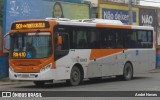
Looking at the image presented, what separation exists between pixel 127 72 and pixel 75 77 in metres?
5.27

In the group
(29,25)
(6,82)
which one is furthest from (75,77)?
(6,82)

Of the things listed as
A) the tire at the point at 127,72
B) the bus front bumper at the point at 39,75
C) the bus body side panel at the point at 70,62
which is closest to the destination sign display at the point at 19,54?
the bus front bumper at the point at 39,75

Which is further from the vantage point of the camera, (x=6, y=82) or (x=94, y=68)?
(x=6, y=82)

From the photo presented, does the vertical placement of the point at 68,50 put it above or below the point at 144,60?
above

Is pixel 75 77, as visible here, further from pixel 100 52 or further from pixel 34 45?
pixel 34 45

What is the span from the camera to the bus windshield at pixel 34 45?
22.7m

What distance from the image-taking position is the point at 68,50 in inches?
Answer: 930

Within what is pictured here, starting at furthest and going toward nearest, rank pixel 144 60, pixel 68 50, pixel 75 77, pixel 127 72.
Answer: pixel 144 60, pixel 127 72, pixel 75 77, pixel 68 50

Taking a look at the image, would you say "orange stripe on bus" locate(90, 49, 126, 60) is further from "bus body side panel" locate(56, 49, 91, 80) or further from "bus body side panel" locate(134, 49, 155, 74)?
"bus body side panel" locate(134, 49, 155, 74)

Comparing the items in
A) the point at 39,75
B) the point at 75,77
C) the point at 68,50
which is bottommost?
the point at 75,77

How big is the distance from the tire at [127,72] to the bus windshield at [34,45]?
6.85 metres

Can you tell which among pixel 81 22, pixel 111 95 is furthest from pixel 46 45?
pixel 111 95

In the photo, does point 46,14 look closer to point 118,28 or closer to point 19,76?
point 118,28

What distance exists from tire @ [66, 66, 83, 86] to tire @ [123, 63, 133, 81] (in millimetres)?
4444
